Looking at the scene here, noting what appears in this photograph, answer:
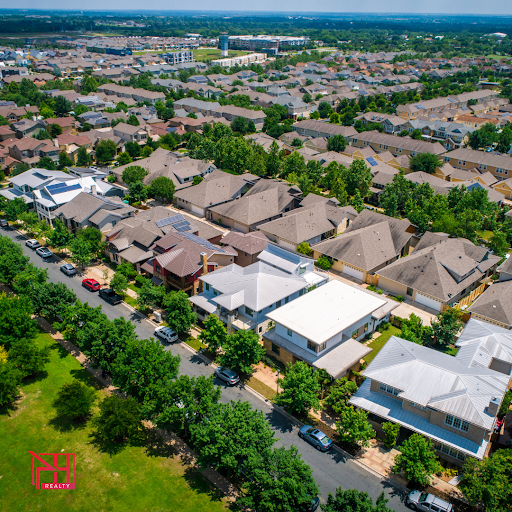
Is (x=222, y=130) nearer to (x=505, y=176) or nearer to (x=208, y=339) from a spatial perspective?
(x=505, y=176)

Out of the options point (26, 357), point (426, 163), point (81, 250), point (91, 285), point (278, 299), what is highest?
point (426, 163)

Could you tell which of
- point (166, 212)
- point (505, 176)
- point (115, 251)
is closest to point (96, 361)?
point (115, 251)

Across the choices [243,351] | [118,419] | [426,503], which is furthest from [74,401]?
[426,503]

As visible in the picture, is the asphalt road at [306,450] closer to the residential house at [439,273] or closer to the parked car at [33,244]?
the parked car at [33,244]

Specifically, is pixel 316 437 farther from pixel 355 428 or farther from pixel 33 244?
pixel 33 244

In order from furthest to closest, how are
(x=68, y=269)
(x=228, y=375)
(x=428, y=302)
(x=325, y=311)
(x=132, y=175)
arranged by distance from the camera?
(x=132, y=175) < (x=68, y=269) < (x=428, y=302) < (x=325, y=311) < (x=228, y=375)

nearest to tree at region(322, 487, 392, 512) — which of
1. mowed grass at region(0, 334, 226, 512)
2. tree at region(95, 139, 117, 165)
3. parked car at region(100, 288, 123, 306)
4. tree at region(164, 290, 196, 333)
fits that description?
mowed grass at region(0, 334, 226, 512)

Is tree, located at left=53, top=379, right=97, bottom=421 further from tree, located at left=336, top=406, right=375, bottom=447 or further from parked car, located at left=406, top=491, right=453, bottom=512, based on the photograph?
parked car, located at left=406, top=491, right=453, bottom=512
